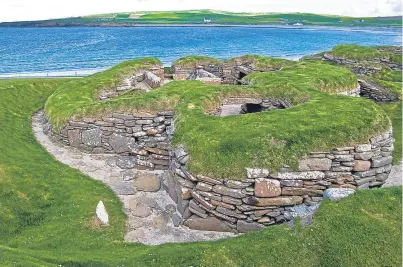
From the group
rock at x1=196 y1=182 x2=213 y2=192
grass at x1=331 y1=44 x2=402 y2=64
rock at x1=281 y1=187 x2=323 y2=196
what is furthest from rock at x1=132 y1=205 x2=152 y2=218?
grass at x1=331 y1=44 x2=402 y2=64

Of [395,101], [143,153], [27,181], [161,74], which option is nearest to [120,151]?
[143,153]

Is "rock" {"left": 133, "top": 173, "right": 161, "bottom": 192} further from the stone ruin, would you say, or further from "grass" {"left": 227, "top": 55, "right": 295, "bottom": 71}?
"grass" {"left": 227, "top": 55, "right": 295, "bottom": 71}

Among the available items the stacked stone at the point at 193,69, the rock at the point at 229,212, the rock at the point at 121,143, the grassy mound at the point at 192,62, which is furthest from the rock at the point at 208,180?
the grassy mound at the point at 192,62

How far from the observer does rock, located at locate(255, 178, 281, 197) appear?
12328 mm

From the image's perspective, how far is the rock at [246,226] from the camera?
12.5m

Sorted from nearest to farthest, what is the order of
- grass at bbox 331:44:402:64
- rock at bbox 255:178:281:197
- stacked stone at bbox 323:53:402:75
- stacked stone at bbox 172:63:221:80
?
1. rock at bbox 255:178:281:197
2. stacked stone at bbox 172:63:221:80
3. stacked stone at bbox 323:53:402:75
4. grass at bbox 331:44:402:64

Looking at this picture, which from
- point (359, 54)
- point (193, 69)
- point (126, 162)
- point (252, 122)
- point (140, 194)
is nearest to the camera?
point (252, 122)

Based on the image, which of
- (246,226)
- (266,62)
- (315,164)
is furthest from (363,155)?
(266,62)

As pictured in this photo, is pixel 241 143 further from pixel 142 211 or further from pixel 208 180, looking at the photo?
pixel 142 211

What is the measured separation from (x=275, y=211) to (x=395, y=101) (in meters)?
18.2

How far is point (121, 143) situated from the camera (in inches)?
745

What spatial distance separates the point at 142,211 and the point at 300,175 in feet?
19.1

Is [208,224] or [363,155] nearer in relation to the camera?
[208,224]

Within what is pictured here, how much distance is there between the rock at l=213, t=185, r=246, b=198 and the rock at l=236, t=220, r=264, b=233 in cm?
92
